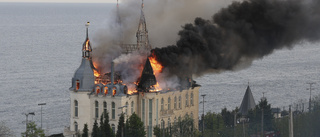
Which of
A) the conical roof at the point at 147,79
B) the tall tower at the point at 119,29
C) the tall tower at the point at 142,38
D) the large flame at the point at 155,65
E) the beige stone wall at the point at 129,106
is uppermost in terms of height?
the tall tower at the point at 119,29

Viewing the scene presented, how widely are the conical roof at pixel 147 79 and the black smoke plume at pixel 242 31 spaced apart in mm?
5870

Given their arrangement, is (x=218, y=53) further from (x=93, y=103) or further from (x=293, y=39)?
(x=93, y=103)

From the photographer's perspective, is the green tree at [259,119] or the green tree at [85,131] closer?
the green tree at [85,131]

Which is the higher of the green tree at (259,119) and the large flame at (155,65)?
the large flame at (155,65)

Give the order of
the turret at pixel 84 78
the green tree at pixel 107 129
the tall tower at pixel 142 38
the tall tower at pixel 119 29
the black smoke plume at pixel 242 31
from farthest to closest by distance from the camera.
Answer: the tall tower at pixel 119 29 < the tall tower at pixel 142 38 < the black smoke plume at pixel 242 31 < the turret at pixel 84 78 < the green tree at pixel 107 129

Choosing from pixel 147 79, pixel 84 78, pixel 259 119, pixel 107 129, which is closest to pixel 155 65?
pixel 147 79

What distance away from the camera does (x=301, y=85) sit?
7736 inches

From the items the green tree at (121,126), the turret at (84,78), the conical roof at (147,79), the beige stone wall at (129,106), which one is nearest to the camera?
the green tree at (121,126)

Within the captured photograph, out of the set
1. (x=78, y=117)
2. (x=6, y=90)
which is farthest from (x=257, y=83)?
(x=78, y=117)

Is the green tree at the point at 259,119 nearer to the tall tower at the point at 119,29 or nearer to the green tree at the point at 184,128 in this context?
the green tree at the point at 184,128

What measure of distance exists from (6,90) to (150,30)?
183 ft

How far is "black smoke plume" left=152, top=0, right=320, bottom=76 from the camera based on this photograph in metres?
116

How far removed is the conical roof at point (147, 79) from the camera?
109 meters

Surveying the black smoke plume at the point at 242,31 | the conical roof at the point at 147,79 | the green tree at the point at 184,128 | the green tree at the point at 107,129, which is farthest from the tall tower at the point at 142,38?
the green tree at the point at 107,129
